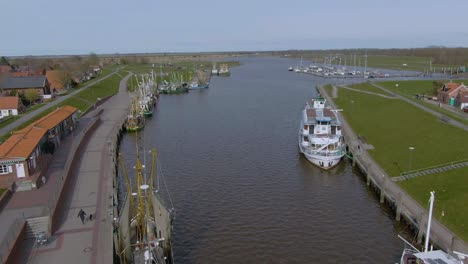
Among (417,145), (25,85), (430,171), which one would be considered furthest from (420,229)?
(25,85)

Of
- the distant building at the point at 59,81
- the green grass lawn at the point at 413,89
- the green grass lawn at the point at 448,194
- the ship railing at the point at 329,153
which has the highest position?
the distant building at the point at 59,81

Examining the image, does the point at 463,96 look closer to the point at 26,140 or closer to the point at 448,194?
the point at 448,194

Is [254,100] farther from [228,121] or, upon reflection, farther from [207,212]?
[207,212]

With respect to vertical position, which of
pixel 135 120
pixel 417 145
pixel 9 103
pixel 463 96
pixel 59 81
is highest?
pixel 59 81

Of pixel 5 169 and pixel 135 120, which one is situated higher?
pixel 5 169

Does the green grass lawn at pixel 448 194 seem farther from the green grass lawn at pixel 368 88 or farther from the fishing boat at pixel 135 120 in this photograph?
the green grass lawn at pixel 368 88

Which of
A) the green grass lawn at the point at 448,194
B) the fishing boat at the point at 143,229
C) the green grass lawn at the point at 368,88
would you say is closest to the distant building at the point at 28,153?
the fishing boat at the point at 143,229
